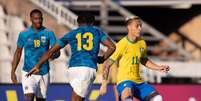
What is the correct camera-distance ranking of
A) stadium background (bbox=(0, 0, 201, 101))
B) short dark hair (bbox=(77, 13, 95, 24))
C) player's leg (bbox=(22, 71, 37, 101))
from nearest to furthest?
short dark hair (bbox=(77, 13, 95, 24)) < player's leg (bbox=(22, 71, 37, 101)) < stadium background (bbox=(0, 0, 201, 101))

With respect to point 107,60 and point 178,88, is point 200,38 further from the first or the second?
point 107,60

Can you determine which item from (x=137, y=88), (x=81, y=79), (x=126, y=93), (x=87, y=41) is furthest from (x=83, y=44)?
(x=137, y=88)

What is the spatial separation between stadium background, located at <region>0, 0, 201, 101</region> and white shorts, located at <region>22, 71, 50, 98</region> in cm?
552

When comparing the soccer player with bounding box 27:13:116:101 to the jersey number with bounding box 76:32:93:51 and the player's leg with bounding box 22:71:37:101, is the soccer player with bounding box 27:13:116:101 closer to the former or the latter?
the jersey number with bounding box 76:32:93:51

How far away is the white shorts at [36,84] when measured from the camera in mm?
11219

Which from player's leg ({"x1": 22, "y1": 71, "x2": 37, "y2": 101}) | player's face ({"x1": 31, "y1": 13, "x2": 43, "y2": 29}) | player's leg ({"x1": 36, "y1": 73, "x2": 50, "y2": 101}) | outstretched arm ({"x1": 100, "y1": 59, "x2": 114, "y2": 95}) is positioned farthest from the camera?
player's leg ({"x1": 36, "y1": 73, "x2": 50, "y2": 101})

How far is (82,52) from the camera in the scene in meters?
9.85

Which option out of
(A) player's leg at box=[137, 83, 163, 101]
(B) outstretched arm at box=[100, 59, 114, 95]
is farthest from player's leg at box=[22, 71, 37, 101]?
(A) player's leg at box=[137, 83, 163, 101]

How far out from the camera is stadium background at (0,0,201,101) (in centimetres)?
1971

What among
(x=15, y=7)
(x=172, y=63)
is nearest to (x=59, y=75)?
(x=15, y=7)

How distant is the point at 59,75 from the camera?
61.8ft

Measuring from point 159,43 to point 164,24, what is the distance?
0.95 m

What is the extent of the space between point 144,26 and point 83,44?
47.2 feet

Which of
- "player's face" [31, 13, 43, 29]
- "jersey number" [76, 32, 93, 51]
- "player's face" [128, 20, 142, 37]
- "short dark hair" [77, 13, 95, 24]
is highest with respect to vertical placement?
"player's face" [31, 13, 43, 29]
